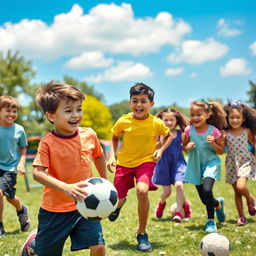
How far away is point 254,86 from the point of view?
79.4 metres

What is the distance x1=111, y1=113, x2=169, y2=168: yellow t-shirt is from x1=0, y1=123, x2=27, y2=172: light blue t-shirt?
1.98 m

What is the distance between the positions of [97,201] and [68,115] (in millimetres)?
868

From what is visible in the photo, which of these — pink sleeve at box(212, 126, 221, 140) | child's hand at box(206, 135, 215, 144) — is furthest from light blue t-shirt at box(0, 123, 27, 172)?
pink sleeve at box(212, 126, 221, 140)

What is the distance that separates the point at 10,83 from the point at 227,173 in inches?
1770

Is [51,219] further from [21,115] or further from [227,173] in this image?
[21,115]

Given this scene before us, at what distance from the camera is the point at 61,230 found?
3854 millimetres

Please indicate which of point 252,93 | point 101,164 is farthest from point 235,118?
point 252,93

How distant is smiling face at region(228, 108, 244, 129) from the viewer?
22.8ft

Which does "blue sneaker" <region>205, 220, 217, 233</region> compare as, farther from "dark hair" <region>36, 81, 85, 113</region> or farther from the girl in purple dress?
"dark hair" <region>36, 81, 85, 113</region>

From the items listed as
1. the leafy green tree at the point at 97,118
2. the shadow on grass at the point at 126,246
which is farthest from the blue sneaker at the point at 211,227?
the leafy green tree at the point at 97,118

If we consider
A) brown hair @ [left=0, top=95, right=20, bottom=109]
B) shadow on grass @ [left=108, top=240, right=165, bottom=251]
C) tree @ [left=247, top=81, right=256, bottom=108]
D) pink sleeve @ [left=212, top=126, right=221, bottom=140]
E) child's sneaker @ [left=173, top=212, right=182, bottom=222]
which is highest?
tree @ [left=247, top=81, right=256, bottom=108]

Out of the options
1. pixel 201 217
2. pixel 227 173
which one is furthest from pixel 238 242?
pixel 201 217

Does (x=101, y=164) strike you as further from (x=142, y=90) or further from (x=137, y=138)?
(x=142, y=90)

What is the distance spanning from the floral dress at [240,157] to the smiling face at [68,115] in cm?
400
